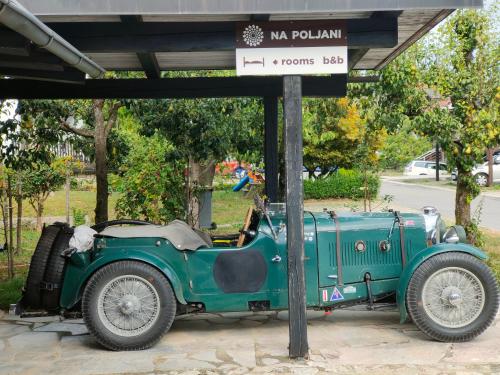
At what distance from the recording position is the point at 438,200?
85.9ft

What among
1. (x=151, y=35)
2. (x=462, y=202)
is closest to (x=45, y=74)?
(x=151, y=35)

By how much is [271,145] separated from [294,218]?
3.30m

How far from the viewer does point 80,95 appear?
851 centimetres

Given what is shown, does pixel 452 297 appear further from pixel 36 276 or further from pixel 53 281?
pixel 36 276

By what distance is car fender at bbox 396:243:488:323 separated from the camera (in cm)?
Result: 641

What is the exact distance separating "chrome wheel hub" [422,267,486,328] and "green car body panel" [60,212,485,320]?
0.21 meters

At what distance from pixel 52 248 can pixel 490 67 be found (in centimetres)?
739

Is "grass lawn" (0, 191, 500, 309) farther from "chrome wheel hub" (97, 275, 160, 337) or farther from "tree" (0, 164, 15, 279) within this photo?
"chrome wheel hub" (97, 275, 160, 337)

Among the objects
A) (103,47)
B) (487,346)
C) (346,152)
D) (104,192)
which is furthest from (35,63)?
(346,152)

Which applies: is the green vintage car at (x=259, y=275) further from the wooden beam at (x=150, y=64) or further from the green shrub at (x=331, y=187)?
the green shrub at (x=331, y=187)

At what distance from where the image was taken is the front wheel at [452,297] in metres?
6.37

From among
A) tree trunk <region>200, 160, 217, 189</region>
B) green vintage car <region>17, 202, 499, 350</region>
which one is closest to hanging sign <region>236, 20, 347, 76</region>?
green vintage car <region>17, 202, 499, 350</region>

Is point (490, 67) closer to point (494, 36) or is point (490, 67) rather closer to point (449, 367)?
point (494, 36)

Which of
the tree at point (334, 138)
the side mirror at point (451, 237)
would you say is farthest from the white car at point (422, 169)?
the side mirror at point (451, 237)
